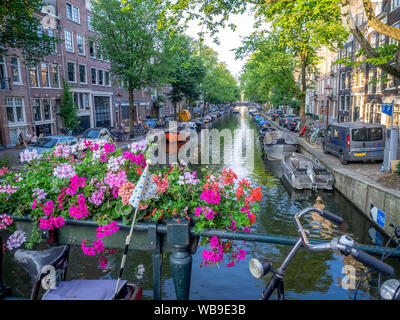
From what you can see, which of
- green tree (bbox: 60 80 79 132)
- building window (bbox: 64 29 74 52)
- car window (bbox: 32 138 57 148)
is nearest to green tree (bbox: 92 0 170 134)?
green tree (bbox: 60 80 79 132)

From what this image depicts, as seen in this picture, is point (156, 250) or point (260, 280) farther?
point (260, 280)

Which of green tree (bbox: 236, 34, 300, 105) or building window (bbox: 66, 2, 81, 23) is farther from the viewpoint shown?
building window (bbox: 66, 2, 81, 23)

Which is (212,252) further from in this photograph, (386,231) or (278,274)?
(386,231)

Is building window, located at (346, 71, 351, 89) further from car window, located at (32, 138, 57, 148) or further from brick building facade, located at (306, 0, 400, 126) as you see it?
car window, located at (32, 138, 57, 148)

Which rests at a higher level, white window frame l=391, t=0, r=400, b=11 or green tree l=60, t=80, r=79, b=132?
white window frame l=391, t=0, r=400, b=11

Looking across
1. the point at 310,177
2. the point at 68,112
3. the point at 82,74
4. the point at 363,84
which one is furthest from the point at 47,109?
the point at 363,84

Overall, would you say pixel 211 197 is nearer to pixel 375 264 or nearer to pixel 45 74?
pixel 375 264

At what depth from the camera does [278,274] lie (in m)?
2.52

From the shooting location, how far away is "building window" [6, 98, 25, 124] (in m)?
24.6

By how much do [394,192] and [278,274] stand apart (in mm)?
8336

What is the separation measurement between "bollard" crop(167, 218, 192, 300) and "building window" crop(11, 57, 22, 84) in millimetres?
27647

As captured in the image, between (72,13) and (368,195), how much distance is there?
34466mm

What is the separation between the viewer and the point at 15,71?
25.3 metres
